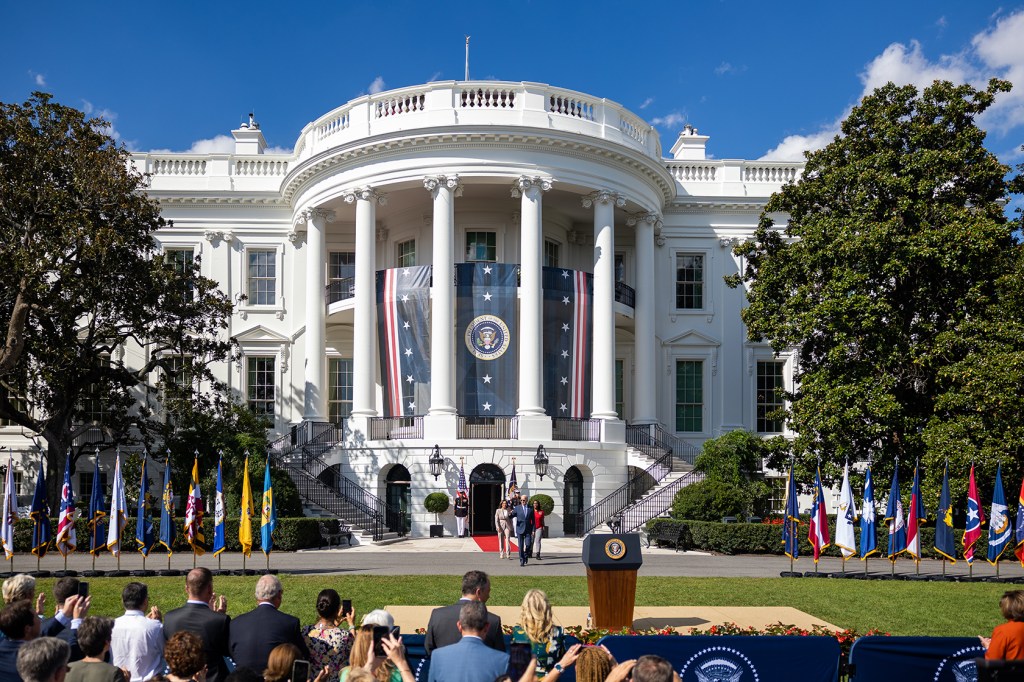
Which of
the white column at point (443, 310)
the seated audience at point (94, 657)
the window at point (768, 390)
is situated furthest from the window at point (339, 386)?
the seated audience at point (94, 657)

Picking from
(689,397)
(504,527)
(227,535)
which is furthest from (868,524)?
(689,397)

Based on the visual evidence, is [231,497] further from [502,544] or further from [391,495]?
[502,544]

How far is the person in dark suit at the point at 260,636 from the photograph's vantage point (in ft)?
23.5

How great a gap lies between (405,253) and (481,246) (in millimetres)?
3273

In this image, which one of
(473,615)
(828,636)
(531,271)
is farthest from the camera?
(531,271)

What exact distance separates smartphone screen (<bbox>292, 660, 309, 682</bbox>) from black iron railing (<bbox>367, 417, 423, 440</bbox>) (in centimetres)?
2623

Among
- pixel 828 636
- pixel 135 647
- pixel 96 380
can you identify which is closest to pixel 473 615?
pixel 135 647

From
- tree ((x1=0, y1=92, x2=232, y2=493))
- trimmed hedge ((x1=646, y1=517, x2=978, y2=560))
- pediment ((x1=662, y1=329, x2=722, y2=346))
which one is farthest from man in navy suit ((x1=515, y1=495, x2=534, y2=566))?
pediment ((x1=662, y1=329, x2=722, y2=346))

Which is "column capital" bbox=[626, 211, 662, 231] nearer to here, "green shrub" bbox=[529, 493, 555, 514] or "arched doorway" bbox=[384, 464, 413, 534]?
"green shrub" bbox=[529, 493, 555, 514]

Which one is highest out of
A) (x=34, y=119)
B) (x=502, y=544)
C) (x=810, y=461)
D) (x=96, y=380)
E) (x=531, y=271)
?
(x=34, y=119)

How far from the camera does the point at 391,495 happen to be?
32.9 meters

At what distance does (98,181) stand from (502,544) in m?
15.4

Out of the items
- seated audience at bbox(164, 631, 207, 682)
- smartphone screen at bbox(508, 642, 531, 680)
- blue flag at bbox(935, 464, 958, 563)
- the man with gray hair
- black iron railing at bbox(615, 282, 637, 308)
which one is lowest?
blue flag at bbox(935, 464, 958, 563)

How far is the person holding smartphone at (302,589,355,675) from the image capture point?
24.9ft
